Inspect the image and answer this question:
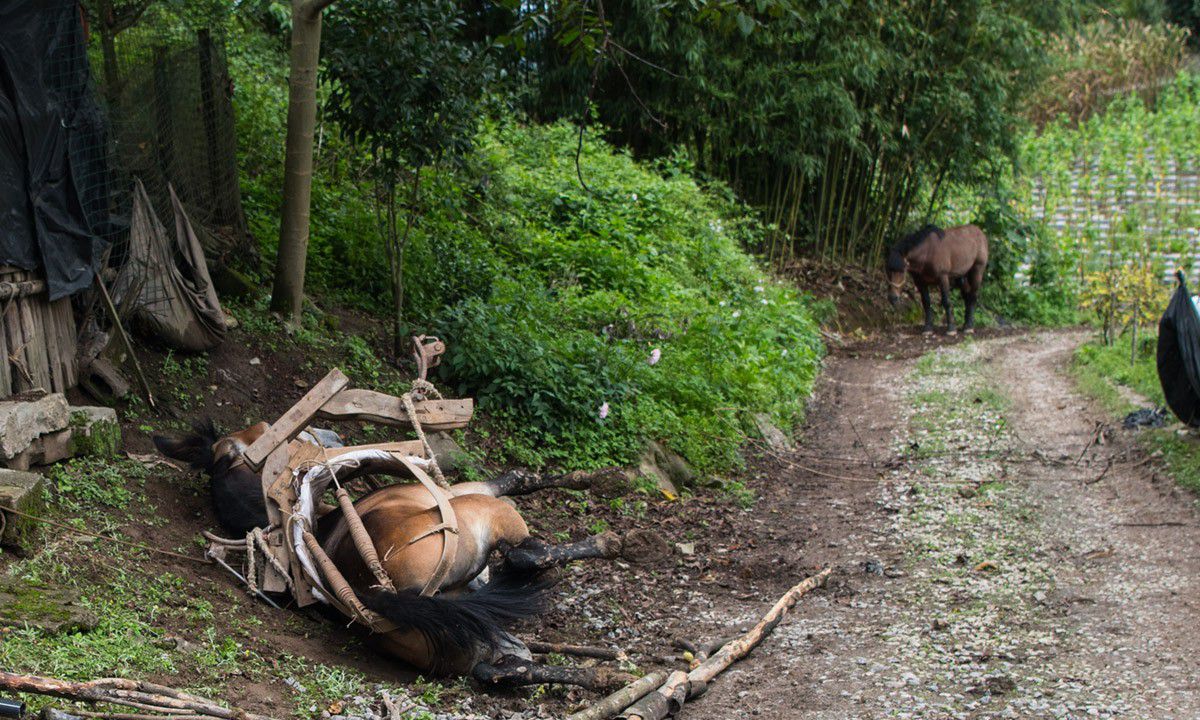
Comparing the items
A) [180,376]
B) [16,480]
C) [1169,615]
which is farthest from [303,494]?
[1169,615]

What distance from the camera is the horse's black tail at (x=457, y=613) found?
3928 mm

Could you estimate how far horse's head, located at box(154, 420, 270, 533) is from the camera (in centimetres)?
476

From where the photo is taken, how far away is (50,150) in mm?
5238

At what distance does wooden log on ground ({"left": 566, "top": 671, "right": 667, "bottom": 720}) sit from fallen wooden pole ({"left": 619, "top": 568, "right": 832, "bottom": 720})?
1.2 inches

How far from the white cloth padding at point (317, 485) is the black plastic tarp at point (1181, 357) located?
18.9 ft

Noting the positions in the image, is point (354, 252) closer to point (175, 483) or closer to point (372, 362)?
point (372, 362)

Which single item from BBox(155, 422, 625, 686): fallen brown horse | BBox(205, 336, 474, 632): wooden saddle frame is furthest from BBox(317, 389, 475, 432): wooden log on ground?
BBox(155, 422, 625, 686): fallen brown horse

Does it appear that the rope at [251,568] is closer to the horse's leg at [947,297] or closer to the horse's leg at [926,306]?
the horse's leg at [947,297]

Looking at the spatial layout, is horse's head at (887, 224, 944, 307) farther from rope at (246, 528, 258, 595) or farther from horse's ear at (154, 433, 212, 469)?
rope at (246, 528, 258, 595)

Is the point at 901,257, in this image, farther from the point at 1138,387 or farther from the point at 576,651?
the point at 576,651

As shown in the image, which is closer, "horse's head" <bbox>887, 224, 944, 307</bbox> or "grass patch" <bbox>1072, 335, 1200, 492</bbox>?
"grass patch" <bbox>1072, 335, 1200, 492</bbox>

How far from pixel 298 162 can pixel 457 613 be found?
386cm

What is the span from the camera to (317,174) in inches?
380

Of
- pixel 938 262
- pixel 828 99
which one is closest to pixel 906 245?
pixel 938 262
